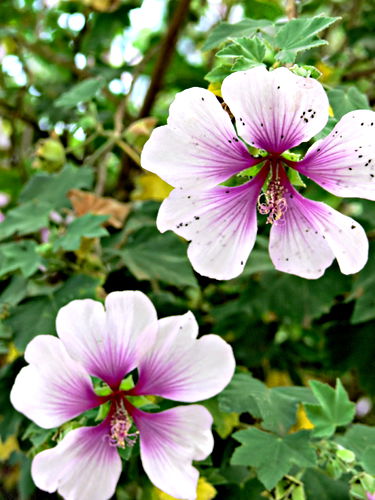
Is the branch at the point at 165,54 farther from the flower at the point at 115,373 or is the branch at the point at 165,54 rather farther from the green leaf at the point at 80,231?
the flower at the point at 115,373

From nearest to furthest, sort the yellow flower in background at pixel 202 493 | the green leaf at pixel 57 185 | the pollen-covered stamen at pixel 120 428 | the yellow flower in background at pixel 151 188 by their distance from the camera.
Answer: the pollen-covered stamen at pixel 120 428 → the yellow flower in background at pixel 202 493 → the green leaf at pixel 57 185 → the yellow flower in background at pixel 151 188

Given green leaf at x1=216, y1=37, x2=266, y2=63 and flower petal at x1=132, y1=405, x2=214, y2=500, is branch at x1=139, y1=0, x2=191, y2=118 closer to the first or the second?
green leaf at x1=216, y1=37, x2=266, y2=63

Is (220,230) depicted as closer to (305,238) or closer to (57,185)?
(305,238)

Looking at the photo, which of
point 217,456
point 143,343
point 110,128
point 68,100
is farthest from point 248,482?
point 110,128

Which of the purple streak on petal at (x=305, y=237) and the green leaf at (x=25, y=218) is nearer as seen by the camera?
the purple streak on petal at (x=305, y=237)

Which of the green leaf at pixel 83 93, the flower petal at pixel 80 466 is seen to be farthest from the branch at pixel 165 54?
the flower petal at pixel 80 466

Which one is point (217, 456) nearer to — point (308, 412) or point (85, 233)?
point (308, 412)
